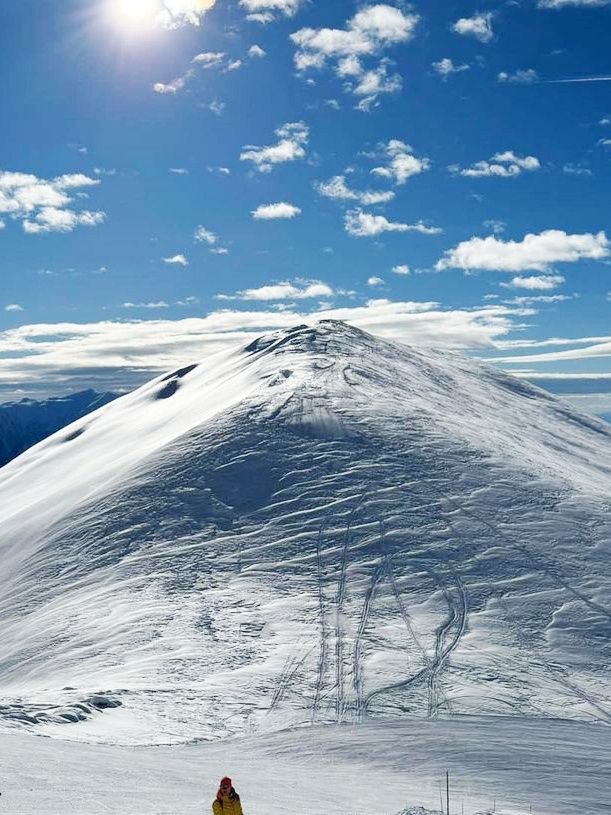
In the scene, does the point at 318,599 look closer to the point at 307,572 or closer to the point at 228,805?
the point at 307,572

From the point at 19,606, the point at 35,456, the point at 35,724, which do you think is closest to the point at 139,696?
the point at 35,724

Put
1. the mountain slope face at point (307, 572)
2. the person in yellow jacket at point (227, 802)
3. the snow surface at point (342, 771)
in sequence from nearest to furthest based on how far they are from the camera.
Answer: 1. the person in yellow jacket at point (227, 802)
2. the snow surface at point (342, 771)
3. the mountain slope face at point (307, 572)

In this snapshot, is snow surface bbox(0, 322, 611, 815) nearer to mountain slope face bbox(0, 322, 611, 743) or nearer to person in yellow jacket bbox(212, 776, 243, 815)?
mountain slope face bbox(0, 322, 611, 743)

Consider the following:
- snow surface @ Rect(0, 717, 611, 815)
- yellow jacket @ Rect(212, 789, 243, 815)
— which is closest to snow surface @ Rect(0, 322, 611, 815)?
snow surface @ Rect(0, 717, 611, 815)

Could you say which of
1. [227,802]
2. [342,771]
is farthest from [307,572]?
[227,802]

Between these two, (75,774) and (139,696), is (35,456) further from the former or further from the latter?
(75,774)

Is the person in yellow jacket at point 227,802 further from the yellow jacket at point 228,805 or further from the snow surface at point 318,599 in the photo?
the snow surface at point 318,599

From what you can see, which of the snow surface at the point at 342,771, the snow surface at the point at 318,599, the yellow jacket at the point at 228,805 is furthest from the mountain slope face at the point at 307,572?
the yellow jacket at the point at 228,805
